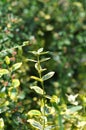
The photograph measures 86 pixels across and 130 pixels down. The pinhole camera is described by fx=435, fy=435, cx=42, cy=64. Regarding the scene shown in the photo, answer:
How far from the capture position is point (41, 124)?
1955mm

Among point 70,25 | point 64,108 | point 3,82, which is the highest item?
point 70,25

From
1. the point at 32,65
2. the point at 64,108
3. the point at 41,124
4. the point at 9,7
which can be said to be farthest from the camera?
the point at 32,65

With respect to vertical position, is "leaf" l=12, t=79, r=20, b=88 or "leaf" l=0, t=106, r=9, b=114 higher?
"leaf" l=12, t=79, r=20, b=88

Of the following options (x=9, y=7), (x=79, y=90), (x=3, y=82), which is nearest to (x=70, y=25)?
(x=79, y=90)

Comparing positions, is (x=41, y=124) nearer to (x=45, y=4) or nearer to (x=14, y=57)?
(x=14, y=57)

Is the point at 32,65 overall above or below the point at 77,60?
below

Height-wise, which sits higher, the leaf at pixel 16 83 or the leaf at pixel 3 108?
the leaf at pixel 16 83

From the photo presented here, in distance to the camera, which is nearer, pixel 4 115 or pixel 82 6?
pixel 4 115

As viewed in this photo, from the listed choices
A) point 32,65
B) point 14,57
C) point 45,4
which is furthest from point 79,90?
point 14,57

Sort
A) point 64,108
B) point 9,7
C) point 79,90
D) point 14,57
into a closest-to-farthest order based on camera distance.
Result: 1. point 64,108
2. point 14,57
3. point 9,7
4. point 79,90

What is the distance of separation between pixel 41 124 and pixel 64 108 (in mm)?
200

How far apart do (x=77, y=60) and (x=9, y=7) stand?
966 millimetres

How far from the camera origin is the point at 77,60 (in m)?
3.94

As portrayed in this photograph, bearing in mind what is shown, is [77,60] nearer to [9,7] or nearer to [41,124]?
[9,7]
